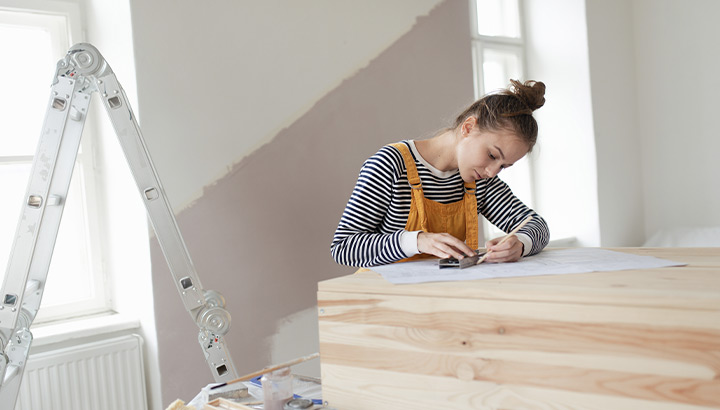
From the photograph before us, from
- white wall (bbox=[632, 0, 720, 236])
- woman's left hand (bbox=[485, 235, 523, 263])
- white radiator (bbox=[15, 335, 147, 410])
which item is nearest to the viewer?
woman's left hand (bbox=[485, 235, 523, 263])

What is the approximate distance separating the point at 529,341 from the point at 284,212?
53.3 inches

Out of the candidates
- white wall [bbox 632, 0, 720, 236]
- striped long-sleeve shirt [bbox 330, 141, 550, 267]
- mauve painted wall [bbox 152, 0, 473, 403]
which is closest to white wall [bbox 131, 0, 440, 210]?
mauve painted wall [bbox 152, 0, 473, 403]

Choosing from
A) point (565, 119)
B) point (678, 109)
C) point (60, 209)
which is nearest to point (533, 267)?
point (60, 209)

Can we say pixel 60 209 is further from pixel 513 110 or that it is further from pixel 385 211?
pixel 513 110

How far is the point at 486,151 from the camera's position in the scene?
1.45 metres

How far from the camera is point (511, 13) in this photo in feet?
11.8

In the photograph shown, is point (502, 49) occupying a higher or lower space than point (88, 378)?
higher

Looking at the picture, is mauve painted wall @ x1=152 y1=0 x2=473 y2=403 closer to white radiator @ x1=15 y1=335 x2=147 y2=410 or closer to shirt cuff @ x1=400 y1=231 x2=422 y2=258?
white radiator @ x1=15 y1=335 x2=147 y2=410

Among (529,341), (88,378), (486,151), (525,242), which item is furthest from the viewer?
(88,378)

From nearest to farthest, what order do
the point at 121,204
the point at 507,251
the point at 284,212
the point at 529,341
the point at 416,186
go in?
1. the point at 529,341
2. the point at 507,251
3. the point at 416,186
4. the point at 121,204
5. the point at 284,212

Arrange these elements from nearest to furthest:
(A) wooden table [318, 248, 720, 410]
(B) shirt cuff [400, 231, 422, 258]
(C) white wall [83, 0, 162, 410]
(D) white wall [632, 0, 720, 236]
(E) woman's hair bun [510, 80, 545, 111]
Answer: (A) wooden table [318, 248, 720, 410]
(B) shirt cuff [400, 231, 422, 258]
(E) woman's hair bun [510, 80, 545, 111]
(C) white wall [83, 0, 162, 410]
(D) white wall [632, 0, 720, 236]

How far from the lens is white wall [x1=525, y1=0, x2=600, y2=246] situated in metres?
3.38

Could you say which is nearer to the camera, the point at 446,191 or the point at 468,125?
the point at 468,125

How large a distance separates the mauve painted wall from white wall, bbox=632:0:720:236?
1.78m
